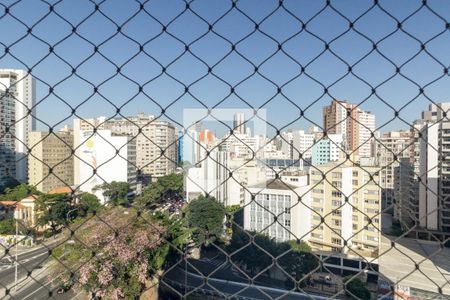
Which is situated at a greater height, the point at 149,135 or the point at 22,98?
the point at 22,98

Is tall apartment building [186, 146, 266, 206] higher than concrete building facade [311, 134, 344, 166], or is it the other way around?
concrete building facade [311, 134, 344, 166]

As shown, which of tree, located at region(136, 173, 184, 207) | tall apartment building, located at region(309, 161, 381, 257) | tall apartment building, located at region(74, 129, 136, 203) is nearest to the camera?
tall apartment building, located at region(74, 129, 136, 203)

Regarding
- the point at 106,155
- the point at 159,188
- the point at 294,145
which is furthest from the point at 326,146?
the point at 106,155

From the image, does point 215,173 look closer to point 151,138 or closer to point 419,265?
point 151,138

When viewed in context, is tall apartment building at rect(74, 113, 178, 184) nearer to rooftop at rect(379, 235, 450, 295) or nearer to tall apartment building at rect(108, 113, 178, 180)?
tall apartment building at rect(108, 113, 178, 180)

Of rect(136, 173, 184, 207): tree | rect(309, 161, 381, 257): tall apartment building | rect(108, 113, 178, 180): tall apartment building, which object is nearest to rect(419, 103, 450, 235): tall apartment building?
A: rect(108, 113, 178, 180): tall apartment building

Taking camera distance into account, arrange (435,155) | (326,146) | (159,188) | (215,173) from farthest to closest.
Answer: (215,173) < (326,146) < (435,155) < (159,188)

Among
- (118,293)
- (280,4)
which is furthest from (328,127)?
(118,293)

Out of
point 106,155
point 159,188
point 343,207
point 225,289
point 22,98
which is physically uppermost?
point 22,98

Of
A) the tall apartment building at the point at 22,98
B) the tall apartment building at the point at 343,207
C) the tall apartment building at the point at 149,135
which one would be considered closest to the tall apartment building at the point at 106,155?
Result: the tall apartment building at the point at 149,135

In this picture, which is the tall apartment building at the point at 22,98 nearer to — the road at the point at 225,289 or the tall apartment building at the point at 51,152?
the tall apartment building at the point at 51,152

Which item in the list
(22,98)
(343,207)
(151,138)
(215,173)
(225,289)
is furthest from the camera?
(225,289)

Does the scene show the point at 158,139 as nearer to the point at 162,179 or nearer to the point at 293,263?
the point at 162,179
